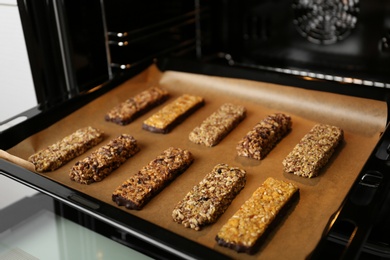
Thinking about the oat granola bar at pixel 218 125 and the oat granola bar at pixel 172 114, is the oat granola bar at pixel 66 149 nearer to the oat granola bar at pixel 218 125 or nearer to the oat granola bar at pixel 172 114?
the oat granola bar at pixel 172 114

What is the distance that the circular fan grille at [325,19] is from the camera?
192cm

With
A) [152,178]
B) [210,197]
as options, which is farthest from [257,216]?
[152,178]

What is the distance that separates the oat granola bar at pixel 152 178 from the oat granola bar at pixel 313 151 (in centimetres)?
34

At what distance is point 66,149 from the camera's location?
5.22 ft

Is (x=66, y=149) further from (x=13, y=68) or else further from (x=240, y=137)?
(x=240, y=137)

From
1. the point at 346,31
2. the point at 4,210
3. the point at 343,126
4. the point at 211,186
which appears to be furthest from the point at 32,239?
the point at 346,31

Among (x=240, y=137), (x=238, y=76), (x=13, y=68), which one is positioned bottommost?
(x=240, y=137)

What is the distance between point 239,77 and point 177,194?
0.67m

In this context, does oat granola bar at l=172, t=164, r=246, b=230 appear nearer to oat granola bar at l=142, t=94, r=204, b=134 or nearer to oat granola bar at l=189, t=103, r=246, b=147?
oat granola bar at l=189, t=103, r=246, b=147

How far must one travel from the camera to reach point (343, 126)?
1.70 meters

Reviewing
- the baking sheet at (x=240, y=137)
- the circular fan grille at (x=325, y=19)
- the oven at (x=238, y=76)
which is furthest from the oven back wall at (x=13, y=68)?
the circular fan grille at (x=325, y=19)

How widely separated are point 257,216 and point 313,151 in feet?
1.25

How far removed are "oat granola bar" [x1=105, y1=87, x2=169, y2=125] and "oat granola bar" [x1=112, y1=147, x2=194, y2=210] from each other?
301mm

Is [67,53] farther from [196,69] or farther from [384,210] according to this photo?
[384,210]
